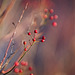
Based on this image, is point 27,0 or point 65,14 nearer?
point 27,0

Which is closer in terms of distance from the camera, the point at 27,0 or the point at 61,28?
the point at 27,0

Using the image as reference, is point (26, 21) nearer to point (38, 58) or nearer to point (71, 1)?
point (38, 58)

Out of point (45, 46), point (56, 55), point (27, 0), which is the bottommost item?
point (56, 55)

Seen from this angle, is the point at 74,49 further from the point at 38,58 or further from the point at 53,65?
the point at 38,58

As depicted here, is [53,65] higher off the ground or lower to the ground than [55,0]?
lower

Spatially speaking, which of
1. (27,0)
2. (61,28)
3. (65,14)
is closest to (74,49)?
(61,28)

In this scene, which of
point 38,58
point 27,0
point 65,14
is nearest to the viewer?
point 27,0

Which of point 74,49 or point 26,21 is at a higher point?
point 26,21

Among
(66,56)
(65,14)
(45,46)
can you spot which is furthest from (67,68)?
(65,14)

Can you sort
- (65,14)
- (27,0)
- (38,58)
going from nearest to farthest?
(27,0) < (38,58) < (65,14)
